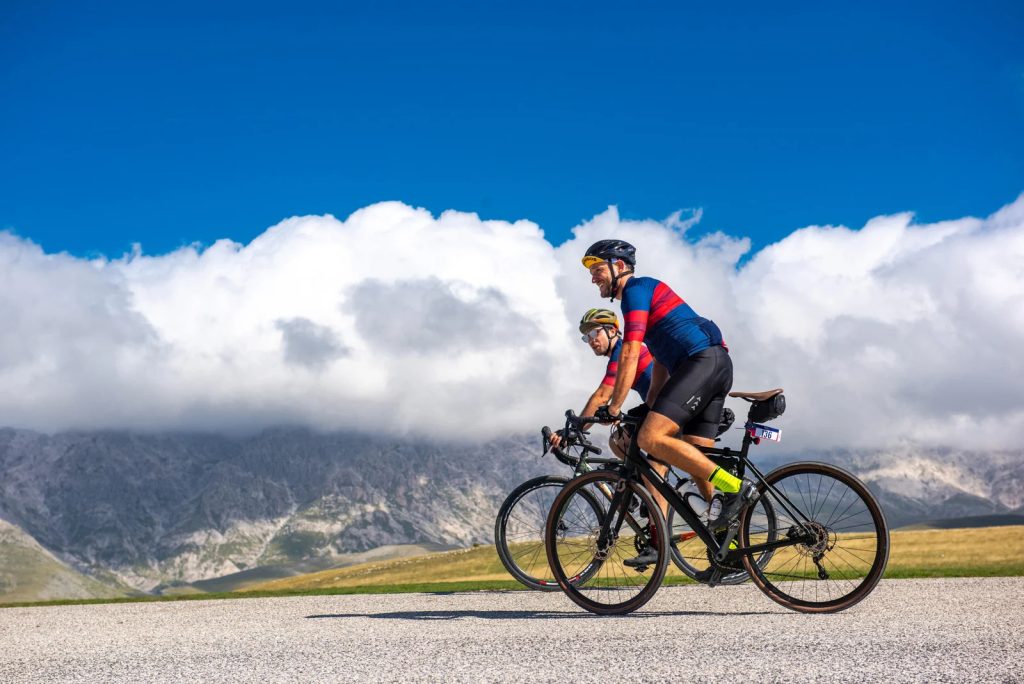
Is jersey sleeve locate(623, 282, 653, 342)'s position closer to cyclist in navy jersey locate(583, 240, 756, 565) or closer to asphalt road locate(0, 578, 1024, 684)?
cyclist in navy jersey locate(583, 240, 756, 565)

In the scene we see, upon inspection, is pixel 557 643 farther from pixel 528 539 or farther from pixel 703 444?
pixel 528 539

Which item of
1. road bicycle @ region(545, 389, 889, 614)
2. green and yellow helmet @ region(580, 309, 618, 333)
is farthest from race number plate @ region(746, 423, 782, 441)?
green and yellow helmet @ region(580, 309, 618, 333)

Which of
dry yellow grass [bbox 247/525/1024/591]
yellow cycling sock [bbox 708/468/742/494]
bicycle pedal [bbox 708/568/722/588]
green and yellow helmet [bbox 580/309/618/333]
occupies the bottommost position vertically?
dry yellow grass [bbox 247/525/1024/591]

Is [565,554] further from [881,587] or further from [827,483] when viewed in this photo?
[881,587]

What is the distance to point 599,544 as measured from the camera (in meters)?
9.41

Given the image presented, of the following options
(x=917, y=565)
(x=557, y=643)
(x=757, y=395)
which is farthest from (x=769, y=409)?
(x=917, y=565)

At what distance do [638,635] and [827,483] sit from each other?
232 cm

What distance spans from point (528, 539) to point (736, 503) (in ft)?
12.1

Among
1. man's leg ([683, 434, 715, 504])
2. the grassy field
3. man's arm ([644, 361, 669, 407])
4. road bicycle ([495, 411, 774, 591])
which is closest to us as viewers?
man's leg ([683, 434, 715, 504])

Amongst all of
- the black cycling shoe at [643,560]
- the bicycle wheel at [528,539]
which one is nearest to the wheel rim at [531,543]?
the bicycle wheel at [528,539]

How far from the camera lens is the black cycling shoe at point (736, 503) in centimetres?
852

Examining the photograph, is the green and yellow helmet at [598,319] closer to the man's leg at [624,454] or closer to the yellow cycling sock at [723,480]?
the man's leg at [624,454]

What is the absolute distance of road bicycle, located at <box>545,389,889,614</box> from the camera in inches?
330

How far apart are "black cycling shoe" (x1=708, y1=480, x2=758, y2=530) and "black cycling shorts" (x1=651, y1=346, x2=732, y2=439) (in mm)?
811
